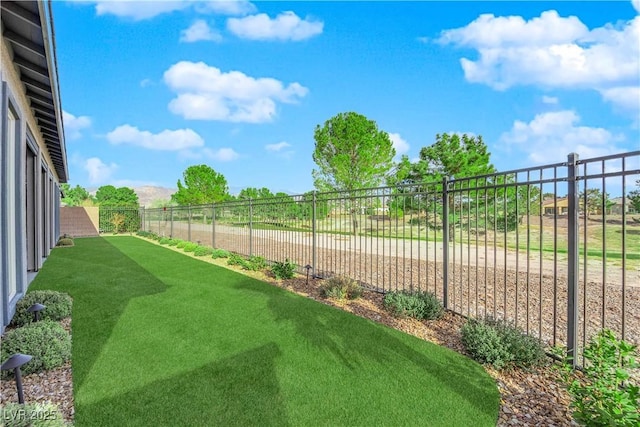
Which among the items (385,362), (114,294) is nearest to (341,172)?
(114,294)

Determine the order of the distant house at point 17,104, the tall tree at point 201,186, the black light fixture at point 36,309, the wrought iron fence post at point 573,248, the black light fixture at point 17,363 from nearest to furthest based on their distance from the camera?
1. the black light fixture at point 17,363
2. the wrought iron fence post at point 573,248
3. the distant house at point 17,104
4. the black light fixture at point 36,309
5. the tall tree at point 201,186

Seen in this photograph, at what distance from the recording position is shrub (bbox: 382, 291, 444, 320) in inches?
178

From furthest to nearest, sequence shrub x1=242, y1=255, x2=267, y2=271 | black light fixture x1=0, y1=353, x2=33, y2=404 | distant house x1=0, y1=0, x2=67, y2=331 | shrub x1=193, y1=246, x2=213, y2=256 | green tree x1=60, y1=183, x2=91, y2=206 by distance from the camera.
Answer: green tree x1=60, y1=183, x2=91, y2=206, shrub x1=193, y1=246, x2=213, y2=256, shrub x1=242, y1=255, x2=267, y2=271, distant house x1=0, y1=0, x2=67, y2=331, black light fixture x1=0, y1=353, x2=33, y2=404

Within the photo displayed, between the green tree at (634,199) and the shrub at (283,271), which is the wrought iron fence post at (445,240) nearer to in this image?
the green tree at (634,199)

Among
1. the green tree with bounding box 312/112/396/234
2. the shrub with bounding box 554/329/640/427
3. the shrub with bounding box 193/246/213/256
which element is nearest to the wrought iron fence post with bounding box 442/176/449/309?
the shrub with bounding box 554/329/640/427

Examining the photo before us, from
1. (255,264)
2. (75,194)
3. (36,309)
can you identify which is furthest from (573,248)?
(75,194)

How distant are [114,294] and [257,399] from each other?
465 centimetres

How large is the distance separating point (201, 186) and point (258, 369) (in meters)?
41.7

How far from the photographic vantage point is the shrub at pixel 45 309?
158 inches

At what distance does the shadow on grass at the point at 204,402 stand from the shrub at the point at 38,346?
1.04 m

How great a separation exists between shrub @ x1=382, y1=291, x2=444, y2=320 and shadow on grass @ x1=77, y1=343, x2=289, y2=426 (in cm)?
219

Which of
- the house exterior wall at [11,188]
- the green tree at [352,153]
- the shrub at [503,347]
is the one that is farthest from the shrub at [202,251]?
the green tree at [352,153]

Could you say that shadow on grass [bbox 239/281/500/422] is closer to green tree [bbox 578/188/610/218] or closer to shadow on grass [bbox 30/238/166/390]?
green tree [bbox 578/188/610/218]

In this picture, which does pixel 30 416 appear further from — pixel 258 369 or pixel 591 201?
pixel 591 201
